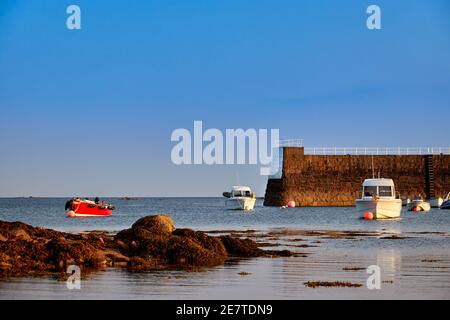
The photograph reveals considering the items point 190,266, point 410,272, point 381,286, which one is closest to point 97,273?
point 190,266

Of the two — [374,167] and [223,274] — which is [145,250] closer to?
[223,274]

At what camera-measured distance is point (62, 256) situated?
69.9 feet

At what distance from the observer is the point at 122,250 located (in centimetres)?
2377

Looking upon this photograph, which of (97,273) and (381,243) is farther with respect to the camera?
(381,243)

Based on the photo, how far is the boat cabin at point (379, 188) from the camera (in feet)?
182

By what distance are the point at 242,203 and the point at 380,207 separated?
34.7m

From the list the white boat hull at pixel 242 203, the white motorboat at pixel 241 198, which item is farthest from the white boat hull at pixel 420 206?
the white motorboat at pixel 241 198

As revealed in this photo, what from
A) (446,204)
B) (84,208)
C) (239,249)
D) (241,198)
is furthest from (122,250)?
(446,204)

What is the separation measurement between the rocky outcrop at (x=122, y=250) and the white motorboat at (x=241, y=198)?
199ft

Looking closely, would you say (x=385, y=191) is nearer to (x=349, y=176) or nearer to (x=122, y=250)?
(x=349, y=176)

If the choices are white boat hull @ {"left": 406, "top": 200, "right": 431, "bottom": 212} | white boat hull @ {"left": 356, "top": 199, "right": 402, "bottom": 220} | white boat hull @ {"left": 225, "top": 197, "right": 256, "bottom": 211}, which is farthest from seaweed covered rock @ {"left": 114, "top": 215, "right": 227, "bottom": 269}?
white boat hull @ {"left": 225, "top": 197, "right": 256, "bottom": 211}
